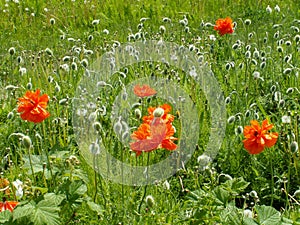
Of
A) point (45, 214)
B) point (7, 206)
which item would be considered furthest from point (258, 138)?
point (7, 206)

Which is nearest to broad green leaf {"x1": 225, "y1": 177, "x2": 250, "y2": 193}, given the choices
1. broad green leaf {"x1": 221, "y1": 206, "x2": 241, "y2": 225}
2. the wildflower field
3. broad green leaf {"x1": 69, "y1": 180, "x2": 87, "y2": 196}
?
the wildflower field

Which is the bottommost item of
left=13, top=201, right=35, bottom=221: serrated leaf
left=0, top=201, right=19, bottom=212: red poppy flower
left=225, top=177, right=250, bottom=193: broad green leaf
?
left=0, top=201, right=19, bottom=212: red poppy flower

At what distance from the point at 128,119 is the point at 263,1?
3.74 meters

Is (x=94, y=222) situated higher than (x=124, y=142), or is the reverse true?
(x=124, y=142)

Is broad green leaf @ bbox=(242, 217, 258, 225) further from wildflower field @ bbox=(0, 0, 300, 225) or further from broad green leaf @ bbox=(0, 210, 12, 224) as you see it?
broad green leaf @ bbox=(0, 210, 12, 224)

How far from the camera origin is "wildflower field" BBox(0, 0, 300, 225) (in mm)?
2137

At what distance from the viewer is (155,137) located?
2133 mm

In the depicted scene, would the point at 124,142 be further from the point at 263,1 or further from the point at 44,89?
the point at 263,1

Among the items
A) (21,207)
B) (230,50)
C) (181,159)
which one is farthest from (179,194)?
(230,50)

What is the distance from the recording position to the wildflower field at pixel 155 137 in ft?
7.01

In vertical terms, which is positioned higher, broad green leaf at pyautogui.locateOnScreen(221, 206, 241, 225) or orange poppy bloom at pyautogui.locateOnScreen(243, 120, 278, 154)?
orange poppy bloom at pyautogui.locateOnScreen(243, 120, 278, 154)

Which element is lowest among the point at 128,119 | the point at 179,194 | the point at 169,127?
the point at 179,194

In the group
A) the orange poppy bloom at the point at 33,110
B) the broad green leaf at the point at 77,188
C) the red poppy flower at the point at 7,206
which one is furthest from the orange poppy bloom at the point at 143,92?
the red poppy flower at the point at 7,206

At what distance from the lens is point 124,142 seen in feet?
8.59
